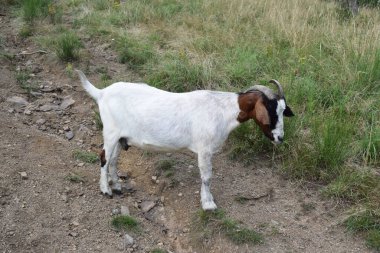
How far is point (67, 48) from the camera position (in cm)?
686

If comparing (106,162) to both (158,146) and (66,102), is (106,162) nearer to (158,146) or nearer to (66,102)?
(158,146)

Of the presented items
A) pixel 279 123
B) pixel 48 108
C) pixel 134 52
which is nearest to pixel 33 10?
pixel 134 52

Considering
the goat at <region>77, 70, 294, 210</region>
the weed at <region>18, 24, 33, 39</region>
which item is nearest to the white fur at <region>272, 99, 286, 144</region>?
the goat at <region>77, 70, 294, 210</region>

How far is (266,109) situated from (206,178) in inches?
32.1

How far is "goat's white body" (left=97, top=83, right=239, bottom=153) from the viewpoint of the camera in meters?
4.03

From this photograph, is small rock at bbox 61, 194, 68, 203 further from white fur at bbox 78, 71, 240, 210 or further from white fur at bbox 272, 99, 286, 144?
white fur at bbox 272, 99, 286, 144

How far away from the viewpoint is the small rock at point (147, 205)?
4.42 m

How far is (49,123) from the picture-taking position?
219 inches

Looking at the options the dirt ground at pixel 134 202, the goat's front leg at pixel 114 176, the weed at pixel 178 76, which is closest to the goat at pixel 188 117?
the goat's front leg at pixel 114 176

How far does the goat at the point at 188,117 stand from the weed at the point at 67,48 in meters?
2.85

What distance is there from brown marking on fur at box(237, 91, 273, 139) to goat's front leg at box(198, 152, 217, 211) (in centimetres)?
43

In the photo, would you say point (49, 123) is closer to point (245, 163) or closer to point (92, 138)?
point (92, 138)

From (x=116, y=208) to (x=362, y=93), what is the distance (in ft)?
9.68

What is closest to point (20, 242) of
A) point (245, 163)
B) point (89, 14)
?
point (245, 163)
